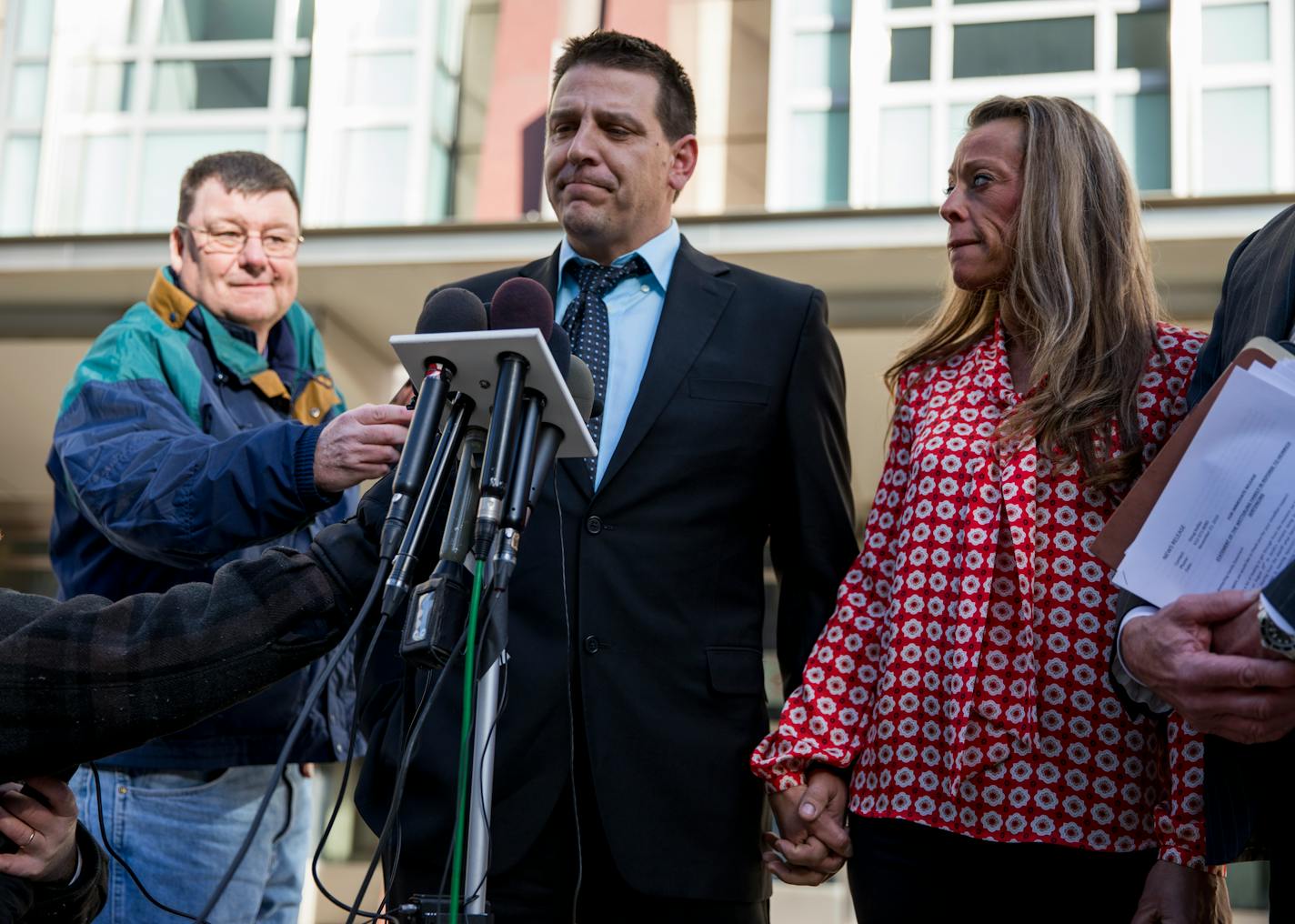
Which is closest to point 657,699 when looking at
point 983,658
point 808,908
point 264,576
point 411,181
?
point 983,658

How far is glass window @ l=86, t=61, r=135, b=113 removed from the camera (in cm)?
911

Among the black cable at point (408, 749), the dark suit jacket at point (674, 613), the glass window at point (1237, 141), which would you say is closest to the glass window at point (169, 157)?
the glass window at point (1237, 141)

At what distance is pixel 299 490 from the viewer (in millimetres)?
2633

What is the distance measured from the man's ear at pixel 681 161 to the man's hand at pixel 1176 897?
1735 mm

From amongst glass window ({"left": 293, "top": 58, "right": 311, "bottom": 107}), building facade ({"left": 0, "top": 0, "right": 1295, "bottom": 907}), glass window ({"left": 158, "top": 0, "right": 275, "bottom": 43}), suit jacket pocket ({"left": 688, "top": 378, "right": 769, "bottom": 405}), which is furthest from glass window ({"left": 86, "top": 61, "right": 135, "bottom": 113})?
suit jacket pocket ({"left": 688, "top": 378, "right": 769, "bottom": 405})

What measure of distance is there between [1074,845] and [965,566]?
469 mm

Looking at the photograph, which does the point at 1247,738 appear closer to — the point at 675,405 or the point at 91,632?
the point at 675,405

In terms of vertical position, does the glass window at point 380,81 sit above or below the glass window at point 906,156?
above

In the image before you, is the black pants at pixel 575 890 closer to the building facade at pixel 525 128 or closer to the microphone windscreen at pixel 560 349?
the microphone windscreen at pixel 560 349

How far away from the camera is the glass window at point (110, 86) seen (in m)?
9.11

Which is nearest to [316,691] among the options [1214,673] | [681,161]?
[1214,673]

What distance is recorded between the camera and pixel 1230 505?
1973mm

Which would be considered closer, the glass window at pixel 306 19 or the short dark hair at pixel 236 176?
the short dark hair at pixel 236 176

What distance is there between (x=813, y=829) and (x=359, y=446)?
3.25ft
